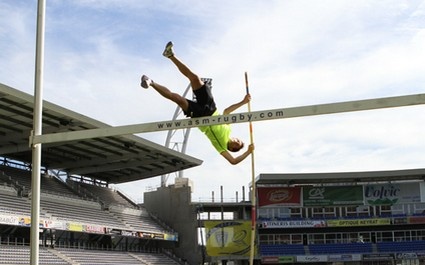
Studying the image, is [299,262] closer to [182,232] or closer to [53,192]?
[182,232]

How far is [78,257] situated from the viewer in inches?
990

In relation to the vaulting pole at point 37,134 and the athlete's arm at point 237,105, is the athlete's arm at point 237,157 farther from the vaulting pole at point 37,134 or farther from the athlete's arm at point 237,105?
the vaulting pole at point 37,134

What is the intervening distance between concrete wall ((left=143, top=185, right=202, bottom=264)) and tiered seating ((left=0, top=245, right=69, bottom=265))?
35.0ft

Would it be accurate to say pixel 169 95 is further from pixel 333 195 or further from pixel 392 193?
pixel 392 193

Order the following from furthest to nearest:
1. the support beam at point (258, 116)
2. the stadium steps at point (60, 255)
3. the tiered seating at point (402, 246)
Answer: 1. the tiered seating at point (402, 246)
2. the stadium steps at point (60, 255)
3. the support beam at point (258, 116)

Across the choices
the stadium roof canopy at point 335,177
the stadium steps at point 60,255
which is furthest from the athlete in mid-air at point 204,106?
the stadium roof canopy at point 335,177

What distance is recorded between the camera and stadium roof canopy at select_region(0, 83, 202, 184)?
21.0 meters

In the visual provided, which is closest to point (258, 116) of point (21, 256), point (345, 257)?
point (21, 256)

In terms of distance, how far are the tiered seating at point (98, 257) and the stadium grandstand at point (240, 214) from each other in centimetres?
11

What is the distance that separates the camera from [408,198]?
112 ft

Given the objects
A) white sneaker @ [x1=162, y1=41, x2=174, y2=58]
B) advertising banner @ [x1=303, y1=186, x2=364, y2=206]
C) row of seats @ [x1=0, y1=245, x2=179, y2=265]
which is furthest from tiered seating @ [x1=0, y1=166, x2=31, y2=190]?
white sneaker @ [x1=162, y1=41, x2=174, y2=58]

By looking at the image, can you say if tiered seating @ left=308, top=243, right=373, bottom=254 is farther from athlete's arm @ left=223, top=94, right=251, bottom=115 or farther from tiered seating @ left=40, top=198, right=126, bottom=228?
athlete's arm @ left=223, top=94, right=251, bottom=115

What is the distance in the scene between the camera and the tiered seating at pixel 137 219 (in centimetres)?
3034

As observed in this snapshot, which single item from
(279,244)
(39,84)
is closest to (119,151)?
(279,244)
